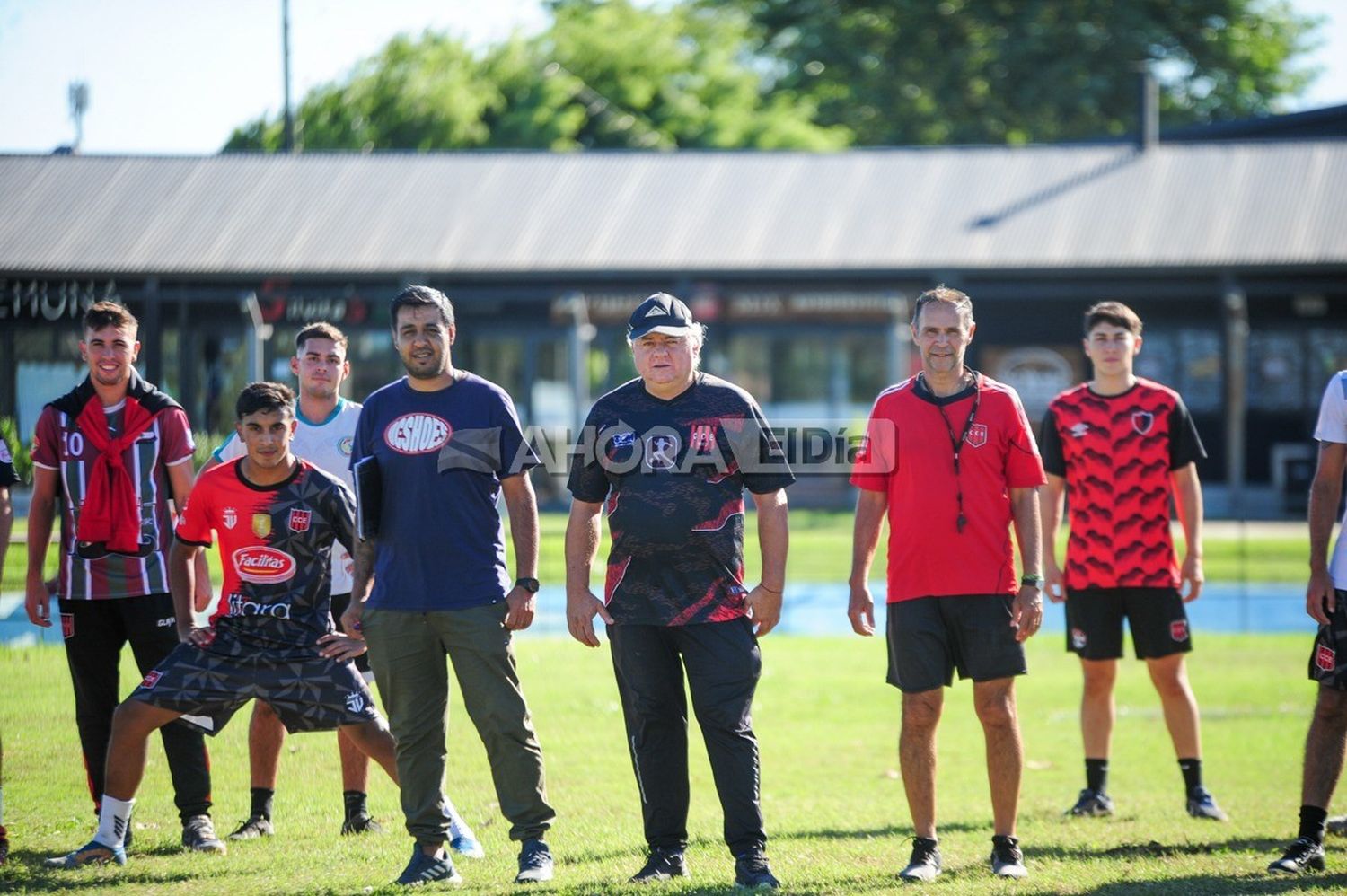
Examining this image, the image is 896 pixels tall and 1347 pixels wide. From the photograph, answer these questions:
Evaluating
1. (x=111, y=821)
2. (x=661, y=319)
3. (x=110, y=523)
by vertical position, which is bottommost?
(x=111, y=821)

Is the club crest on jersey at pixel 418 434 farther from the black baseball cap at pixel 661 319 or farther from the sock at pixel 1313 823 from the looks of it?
the sock at pixel 1313 823

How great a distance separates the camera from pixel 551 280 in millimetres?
26203

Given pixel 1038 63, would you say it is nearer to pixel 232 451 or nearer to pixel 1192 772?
pixel 1192 772

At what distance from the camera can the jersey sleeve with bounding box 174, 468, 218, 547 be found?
603 centimetres

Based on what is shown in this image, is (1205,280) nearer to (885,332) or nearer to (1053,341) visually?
(1053,341)

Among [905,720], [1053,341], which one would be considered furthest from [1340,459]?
[1053,341]

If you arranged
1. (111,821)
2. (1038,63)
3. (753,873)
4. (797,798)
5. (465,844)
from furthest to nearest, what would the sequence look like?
(1038,63)
(797,798)
(465,844)
(111,821)
(753,873)

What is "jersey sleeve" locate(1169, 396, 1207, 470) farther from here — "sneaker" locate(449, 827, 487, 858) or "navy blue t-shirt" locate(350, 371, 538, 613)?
"sneaker" locate(449, 827, 487, 858)

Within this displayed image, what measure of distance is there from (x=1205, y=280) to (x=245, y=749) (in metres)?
21.5

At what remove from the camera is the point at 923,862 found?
5770 mm

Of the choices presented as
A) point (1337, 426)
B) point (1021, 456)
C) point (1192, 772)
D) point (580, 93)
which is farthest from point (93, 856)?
point (580, 93)

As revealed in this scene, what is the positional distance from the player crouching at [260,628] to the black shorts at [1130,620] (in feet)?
10.9

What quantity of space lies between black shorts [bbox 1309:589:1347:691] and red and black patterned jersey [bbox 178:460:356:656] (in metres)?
3.72

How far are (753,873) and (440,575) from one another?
4.94 ft
